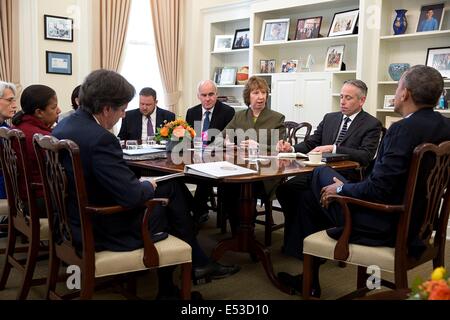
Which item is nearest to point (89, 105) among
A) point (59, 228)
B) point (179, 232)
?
point (59, 228)

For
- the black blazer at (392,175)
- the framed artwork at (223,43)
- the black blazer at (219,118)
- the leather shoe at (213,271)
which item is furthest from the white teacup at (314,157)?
the framed artwork at (223,43)

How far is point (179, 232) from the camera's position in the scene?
2607 millimetres

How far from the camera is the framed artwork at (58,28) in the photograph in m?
5.39

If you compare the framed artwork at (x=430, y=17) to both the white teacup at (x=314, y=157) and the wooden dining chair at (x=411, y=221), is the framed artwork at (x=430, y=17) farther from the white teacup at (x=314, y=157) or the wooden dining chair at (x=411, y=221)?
the wooden dining chair at (x=411, y=221)

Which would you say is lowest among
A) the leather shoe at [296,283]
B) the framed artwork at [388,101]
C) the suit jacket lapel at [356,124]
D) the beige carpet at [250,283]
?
the beige carpet at [250,283]

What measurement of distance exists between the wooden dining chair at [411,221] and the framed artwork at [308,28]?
368 centimetres

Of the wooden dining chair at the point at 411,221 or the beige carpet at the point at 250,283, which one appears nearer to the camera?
the wooden dining chair at the point at 411,221

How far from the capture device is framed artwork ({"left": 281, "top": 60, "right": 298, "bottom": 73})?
232 inches

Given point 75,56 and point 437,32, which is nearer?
point 437,32

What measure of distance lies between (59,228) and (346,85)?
2.22 metres

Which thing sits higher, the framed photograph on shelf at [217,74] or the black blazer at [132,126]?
the framed photograph on shelf at [217,74]

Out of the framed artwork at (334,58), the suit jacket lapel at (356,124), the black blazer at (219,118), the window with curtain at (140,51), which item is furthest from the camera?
the window with curtain at (140,51)

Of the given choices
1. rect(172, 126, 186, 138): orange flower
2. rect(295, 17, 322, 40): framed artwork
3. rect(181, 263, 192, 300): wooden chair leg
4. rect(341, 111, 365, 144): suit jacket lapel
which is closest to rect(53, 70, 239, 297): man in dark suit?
rect(181, 263, 192, 300): wooden chair leg
